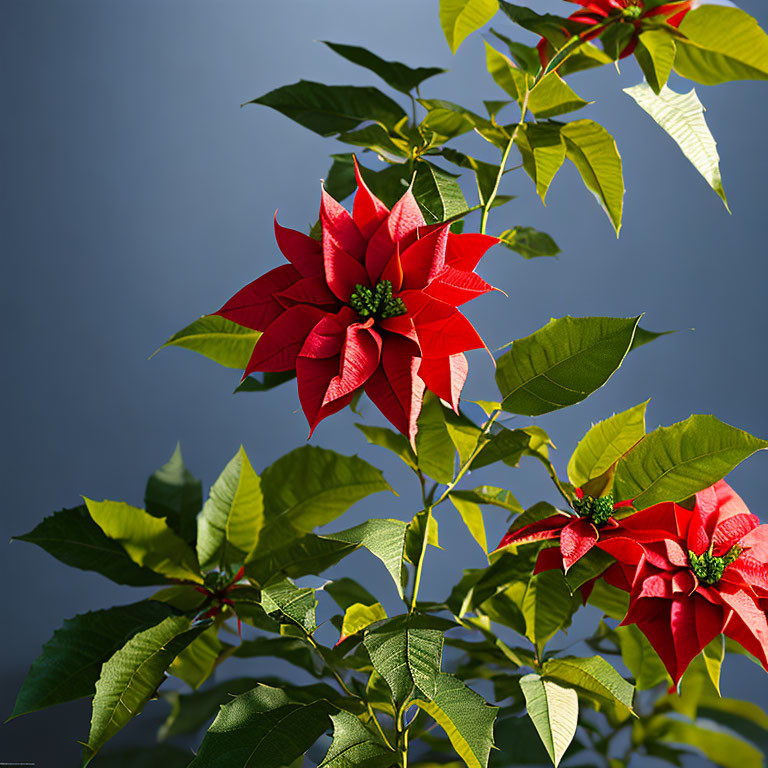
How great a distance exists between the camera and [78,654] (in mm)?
548

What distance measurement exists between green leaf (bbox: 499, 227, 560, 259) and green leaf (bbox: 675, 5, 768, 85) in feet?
0.69

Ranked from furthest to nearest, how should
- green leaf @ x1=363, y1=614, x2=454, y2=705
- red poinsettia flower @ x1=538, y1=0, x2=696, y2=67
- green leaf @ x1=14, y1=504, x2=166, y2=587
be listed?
1. green leaf @ x1=14, y1=504, x2=166, y2=587
2. red poinsettia flower @ x1=538, y1=0, x2=696, y2=67
3. green leaf @ x1=363, y1=614, x2=454, y2=705

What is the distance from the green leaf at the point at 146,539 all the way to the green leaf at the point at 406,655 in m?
0.24

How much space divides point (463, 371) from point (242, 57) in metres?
0.84

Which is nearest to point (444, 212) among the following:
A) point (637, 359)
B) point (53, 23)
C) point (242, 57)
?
point (637, 359)

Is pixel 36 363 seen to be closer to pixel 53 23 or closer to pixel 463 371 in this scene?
pixel 53 23

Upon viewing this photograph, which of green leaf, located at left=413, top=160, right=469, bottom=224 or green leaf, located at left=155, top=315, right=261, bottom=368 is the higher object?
green leaf, located at left=413, top=160, right=469, bottom=224

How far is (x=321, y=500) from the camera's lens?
1.99 ft

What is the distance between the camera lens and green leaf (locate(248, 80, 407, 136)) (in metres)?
0.56

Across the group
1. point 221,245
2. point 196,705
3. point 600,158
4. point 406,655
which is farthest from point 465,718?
point 221,245

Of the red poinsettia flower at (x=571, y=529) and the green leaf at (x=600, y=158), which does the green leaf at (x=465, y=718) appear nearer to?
the red poinsettia flower at (x=571, y=529)

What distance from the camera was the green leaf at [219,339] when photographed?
54 centimetres

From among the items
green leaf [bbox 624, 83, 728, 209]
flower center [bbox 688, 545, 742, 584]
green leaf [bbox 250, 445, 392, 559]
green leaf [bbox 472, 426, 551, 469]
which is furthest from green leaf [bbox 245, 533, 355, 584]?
green leaf [bbox 624, 83, 728, 209]

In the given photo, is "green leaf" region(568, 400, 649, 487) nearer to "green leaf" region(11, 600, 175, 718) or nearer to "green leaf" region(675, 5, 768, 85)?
"green leaf" region(675, 5, 768, 85)
